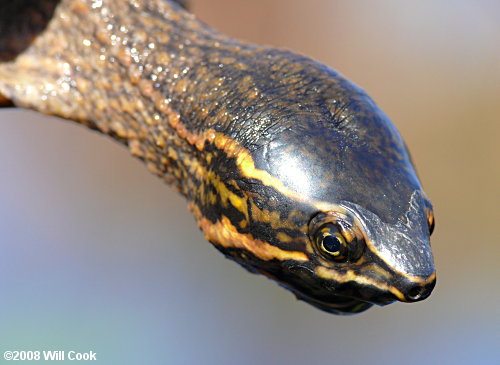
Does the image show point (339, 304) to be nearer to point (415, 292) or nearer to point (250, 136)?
point (415, 292)

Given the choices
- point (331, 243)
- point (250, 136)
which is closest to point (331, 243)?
point (331, 243)

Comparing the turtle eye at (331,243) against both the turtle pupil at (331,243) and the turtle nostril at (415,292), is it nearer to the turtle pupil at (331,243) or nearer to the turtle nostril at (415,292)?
the turtle pupil at (331,243)

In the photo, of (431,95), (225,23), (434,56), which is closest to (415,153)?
(431,95)

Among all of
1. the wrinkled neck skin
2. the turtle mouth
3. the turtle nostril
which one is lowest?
the turtle nostril

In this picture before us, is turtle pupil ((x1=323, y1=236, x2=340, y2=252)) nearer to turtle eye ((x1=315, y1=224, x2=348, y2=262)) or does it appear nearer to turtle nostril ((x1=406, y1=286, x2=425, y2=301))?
turtle eye ((x1=315, y1=224, x2=348, y2=262))

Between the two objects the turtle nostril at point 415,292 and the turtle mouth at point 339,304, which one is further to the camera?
the turtle mouth at point 339,304

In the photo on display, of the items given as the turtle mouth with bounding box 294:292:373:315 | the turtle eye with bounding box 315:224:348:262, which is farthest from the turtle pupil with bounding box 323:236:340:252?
the turtle mouth with bounding box 294:292:373:315

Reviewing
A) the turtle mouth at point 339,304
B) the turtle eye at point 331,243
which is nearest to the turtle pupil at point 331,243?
the turtle eye at point 331,243
